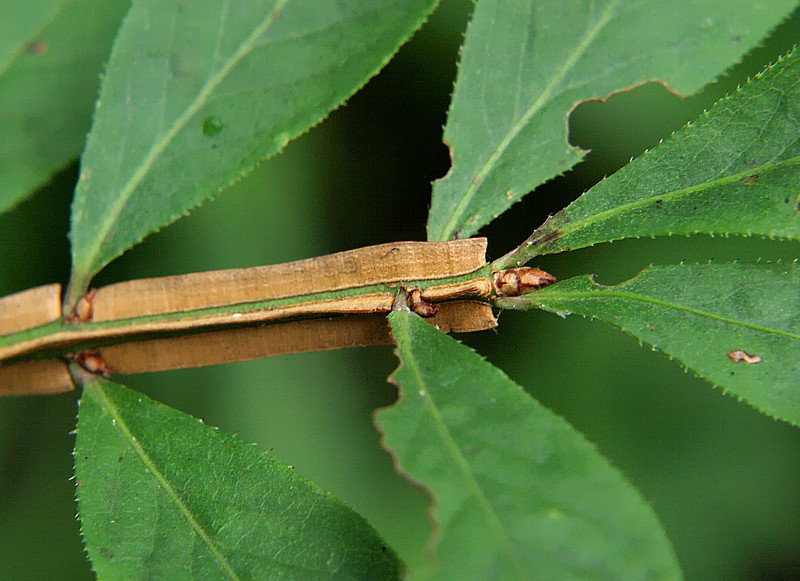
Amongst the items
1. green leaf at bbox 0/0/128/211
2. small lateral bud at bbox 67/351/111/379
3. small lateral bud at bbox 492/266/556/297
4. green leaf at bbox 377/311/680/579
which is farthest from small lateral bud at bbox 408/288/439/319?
green leaf at bbox 0/0/128/211

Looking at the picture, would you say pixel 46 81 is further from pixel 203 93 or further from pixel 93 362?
pixel 93 362

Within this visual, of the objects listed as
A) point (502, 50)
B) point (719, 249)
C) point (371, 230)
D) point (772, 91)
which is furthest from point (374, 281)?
point (719, 249)

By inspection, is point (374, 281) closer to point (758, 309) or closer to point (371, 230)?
point (758, 309)

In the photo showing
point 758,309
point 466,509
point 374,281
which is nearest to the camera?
point 466,509

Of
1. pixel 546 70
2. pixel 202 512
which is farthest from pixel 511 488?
pixel 546 70

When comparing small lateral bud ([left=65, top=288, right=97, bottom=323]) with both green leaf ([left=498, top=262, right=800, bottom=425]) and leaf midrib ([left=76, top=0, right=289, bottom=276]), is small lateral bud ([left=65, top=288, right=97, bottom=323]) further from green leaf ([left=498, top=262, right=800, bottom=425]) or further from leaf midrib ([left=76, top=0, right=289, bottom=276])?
green leaf ([left=498, top=262, right=800, bottom=425])

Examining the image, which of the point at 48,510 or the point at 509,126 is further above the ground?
A: the point at 509,126

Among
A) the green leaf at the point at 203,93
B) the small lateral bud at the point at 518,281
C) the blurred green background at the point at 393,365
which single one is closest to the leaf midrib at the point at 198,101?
the green leaf at the point at 203,93

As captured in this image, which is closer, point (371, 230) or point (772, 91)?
point (772, 91)
